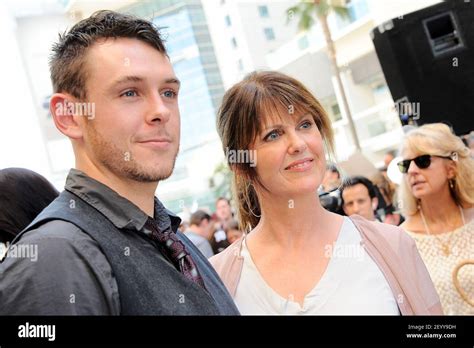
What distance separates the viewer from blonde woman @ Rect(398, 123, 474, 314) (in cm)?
137

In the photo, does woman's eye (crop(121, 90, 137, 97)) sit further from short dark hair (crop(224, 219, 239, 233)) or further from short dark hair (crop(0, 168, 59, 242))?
short dark hair (crop(224, 219, 239, 233))

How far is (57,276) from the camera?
0.59 meters

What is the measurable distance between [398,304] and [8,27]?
134 centimetres

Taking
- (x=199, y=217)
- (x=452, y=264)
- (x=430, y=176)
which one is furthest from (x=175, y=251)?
(x=199, y=217)

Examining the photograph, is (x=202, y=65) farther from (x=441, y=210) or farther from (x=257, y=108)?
(x=257, y=108)

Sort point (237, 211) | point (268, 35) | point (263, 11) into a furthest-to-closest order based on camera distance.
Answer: point (263, 11) < point (268, 35) < point (237, 211)

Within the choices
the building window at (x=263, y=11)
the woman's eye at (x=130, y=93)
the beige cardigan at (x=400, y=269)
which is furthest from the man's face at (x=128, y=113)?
the building window at (x=263, y=11)

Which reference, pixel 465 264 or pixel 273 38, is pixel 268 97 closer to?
pixel 465 264

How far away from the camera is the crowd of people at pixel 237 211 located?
2.10 feet

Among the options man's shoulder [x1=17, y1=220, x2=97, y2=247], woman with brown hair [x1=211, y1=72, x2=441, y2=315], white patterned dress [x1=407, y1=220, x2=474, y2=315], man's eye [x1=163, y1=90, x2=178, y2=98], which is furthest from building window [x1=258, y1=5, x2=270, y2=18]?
man's shoulder [x1=17, y1=220, x2=97, y2=247]

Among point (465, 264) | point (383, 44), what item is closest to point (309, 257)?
point (465, 264)

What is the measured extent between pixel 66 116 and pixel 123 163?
0.11 meters

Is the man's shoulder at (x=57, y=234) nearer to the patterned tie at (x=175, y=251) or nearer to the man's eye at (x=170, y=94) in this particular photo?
the patterned tie at (x=175, y=251)

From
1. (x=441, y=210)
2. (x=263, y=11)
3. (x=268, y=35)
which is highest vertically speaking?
(x=263, y=11)
